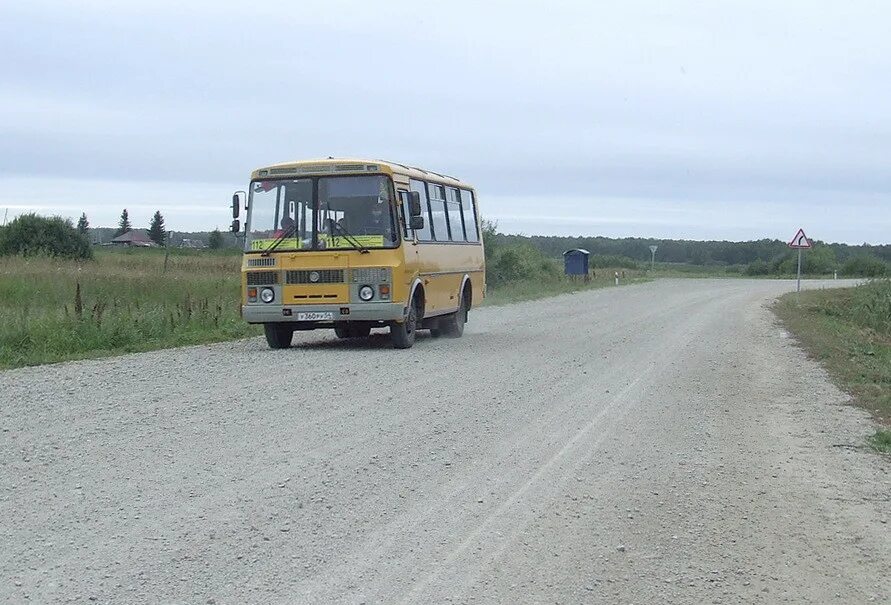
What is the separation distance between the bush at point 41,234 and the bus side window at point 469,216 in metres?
28.3

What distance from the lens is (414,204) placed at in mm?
17203

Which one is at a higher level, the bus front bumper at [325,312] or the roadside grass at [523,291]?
the bus front bumper at [325,312]

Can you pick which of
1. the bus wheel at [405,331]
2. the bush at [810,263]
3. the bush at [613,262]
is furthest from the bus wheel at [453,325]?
the bush at [810,263]

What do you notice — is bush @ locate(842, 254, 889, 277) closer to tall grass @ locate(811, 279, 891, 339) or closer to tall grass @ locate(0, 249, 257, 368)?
tall grass @ locate(811, 279, 891, 339)

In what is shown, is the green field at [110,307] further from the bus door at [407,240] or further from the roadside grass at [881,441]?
the roadside grass at [881,441]

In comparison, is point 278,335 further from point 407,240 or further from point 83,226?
point 83,226

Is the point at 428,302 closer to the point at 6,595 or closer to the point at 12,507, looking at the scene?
the point at 12,507

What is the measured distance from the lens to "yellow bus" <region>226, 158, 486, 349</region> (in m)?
16.7

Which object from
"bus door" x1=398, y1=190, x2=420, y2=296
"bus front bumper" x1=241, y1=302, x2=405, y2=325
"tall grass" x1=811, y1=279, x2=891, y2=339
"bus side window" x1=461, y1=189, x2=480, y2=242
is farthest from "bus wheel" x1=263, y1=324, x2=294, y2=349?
"tall grass" x1=811, y1=279, x2=891, y2=339

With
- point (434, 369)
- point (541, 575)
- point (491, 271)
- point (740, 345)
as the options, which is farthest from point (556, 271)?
point (541, 575)

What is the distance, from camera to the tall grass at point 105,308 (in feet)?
55.1

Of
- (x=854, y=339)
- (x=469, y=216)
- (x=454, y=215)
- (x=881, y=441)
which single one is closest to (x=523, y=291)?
(x=469, y=216)

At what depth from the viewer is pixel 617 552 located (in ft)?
19.8

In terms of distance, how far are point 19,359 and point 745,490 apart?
35.1 ft
